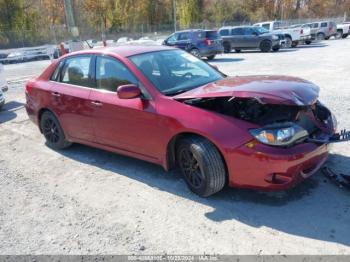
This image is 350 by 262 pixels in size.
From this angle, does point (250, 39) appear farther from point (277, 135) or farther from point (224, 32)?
point (277, 135)

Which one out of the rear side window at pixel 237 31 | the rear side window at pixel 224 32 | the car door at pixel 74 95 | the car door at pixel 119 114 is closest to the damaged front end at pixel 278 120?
the car door at pixel 119 114

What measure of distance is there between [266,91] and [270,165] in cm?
76

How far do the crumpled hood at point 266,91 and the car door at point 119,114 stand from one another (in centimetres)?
52

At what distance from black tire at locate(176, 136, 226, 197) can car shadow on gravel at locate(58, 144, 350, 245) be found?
167 millimetres

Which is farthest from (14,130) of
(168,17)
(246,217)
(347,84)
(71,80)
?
(168,17)

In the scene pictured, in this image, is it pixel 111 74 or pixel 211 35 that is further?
pixel 211 35

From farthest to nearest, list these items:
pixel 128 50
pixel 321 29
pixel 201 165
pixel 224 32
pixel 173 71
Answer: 1. pixel 321 29
2. pixel 224 32
3. pixel 128 50
4. pixel 173 71
5. pixel 201 165

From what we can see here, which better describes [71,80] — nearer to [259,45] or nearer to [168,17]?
[259,45]

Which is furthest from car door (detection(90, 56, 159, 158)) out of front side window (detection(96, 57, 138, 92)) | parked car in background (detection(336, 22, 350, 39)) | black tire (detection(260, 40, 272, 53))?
parked car in background (detection(336, 22, 350, 39))

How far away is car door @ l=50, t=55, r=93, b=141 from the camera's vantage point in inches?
196

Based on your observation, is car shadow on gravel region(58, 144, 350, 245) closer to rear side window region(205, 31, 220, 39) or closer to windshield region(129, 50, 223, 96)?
windshield region(129, 50, 223, 96)

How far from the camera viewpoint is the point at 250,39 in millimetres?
22359

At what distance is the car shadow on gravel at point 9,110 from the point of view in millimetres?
8478

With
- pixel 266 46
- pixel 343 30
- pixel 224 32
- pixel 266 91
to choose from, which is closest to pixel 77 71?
pixel 266 91
